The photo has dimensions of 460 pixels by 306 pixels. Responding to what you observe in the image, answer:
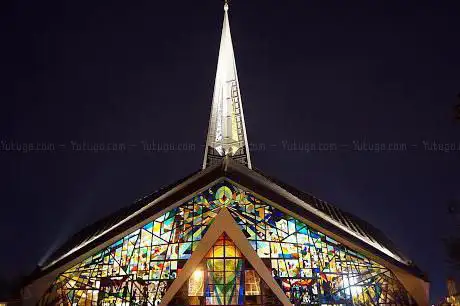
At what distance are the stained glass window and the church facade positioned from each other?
4 centimetres

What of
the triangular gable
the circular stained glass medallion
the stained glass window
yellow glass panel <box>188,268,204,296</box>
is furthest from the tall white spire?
yellow glass panel <box>188,268,204,296</box>

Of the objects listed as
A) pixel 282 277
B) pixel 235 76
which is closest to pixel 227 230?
pixel 282 277

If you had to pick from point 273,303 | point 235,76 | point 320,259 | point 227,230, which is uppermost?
point 235,76

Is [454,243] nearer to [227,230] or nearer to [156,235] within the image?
[227,230]

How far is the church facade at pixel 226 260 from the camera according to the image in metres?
16.5

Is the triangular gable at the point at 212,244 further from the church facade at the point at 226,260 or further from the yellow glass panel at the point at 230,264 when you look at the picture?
the yellow glass panel at the point at 230,264

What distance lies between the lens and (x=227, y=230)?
17.5 metres

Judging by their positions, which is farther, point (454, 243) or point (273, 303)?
point (454, 243)

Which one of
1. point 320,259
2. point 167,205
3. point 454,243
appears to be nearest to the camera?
point 320,259

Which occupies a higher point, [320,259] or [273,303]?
[320,259]

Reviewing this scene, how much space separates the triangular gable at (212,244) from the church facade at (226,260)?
39 mm

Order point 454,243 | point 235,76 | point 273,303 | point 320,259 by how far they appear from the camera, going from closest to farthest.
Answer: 1. point 273,303
2. point 320,259
3. point 454,243
4. point 235,76

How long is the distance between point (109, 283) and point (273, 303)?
6.39 m

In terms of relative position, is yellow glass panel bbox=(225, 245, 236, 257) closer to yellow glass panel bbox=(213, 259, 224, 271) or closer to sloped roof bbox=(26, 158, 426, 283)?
yellow glass panel bbox=(213, 259, 224, 271)
